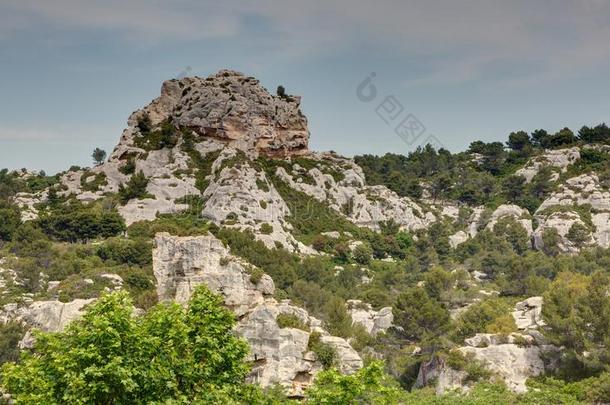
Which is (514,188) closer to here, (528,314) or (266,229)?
(266,229)

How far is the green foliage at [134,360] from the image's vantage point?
20.2 meters

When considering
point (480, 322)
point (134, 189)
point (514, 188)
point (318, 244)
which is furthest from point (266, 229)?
point (514, 188)

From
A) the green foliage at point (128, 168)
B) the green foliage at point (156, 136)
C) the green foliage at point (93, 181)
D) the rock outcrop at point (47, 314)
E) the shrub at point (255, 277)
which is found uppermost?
the green foliage at point (156, 136)

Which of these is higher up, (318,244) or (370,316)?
(318,244)

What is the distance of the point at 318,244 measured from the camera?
103m

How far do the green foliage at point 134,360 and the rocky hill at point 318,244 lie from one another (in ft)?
18.7

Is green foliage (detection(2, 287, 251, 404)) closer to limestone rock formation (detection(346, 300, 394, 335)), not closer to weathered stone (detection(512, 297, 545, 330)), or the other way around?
weathered stone (detection(512, 297, 545, 330))

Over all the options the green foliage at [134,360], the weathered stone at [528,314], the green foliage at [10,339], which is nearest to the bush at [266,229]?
the weathered stone at [528,314]

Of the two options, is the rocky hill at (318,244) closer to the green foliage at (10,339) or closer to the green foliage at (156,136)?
the green foliage at (10,339)

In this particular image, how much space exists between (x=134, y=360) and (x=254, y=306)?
108 ft

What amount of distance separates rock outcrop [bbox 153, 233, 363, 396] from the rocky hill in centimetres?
17

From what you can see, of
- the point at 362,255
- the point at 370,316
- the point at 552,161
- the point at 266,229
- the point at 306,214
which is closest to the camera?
the point at 370,316

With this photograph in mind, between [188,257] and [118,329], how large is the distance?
36419 mm

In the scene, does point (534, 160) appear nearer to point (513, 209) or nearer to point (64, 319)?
point (513, 209)
